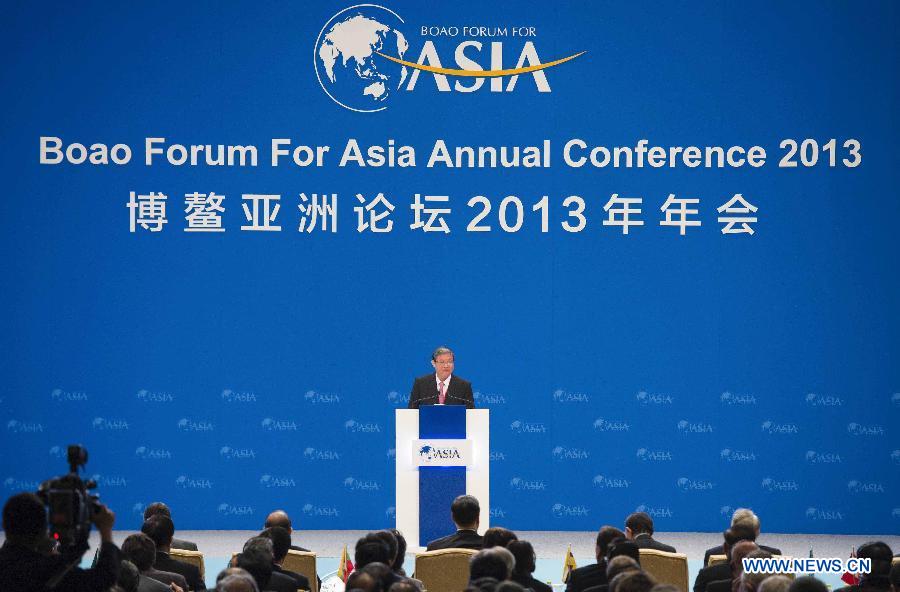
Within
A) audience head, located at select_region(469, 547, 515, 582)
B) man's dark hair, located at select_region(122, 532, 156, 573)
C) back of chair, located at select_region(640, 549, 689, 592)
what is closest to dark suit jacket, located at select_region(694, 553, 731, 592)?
back of chair, located at select_region(640, 549, 689, 592)

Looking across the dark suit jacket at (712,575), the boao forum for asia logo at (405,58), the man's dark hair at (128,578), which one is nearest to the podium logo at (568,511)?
the boao forum for asia logo at (405,58)

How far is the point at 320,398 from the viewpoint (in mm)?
10430

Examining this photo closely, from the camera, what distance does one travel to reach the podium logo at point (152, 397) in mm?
10422

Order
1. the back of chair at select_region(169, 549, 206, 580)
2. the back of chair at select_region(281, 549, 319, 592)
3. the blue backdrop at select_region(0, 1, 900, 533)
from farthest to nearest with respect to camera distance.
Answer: the blue backdrop at select_region(0, 1, 900, 533)
the back of chair at select_region(169, 549, 206, 580)
the back of chair at select_region(281, 549, 319, 592)

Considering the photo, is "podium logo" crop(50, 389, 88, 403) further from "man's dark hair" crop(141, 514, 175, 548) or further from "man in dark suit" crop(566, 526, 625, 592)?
"man in dark suit" crop(566, 526, 625, 592)

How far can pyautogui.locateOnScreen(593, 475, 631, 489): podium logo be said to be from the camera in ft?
34.1

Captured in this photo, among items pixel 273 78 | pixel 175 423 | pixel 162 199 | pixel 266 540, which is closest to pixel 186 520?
pixel 175 423

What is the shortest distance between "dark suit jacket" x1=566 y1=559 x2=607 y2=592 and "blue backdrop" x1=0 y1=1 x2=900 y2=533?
14.9 feet

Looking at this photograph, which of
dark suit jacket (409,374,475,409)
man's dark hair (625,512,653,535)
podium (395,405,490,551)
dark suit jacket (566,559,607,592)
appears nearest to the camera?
dark suit jacket (566,559,607,592)

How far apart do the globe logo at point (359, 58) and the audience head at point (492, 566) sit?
5884mm

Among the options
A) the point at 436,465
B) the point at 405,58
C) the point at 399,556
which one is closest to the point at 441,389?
the point at 436,465

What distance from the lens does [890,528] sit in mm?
10383

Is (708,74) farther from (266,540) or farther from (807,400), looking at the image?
(266,540)

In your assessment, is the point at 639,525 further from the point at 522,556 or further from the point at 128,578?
the point at 128,578
